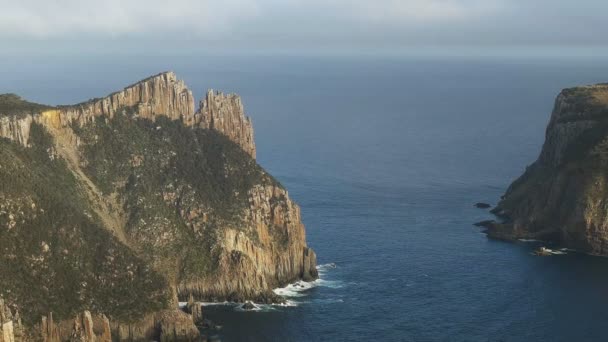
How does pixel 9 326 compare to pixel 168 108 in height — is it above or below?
below

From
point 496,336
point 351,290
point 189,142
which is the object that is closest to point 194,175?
point 189,142

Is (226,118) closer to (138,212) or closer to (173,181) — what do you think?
(173,181)

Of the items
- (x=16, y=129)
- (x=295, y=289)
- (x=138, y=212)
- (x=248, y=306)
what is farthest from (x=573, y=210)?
(x=16, y=129)

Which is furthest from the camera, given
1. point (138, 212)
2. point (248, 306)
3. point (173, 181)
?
point (173, 181)

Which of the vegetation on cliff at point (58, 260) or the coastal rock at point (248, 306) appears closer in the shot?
the vegetation on cliff at point (58, 260)

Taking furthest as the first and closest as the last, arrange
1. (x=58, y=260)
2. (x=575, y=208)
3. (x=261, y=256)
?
(x=575, y=208) < (x=261, y=256) < (x=58, y=260)

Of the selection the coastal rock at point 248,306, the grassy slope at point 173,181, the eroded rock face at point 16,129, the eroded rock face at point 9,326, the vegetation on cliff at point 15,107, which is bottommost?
the coastal rock at point 248,306

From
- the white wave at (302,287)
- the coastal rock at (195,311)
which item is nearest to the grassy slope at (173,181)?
the coastal rock at (195,311)

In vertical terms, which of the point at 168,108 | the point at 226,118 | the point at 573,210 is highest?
the point at 168,108

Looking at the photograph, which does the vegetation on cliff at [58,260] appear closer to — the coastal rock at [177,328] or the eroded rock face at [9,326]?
the coastal rock at [177,328]
